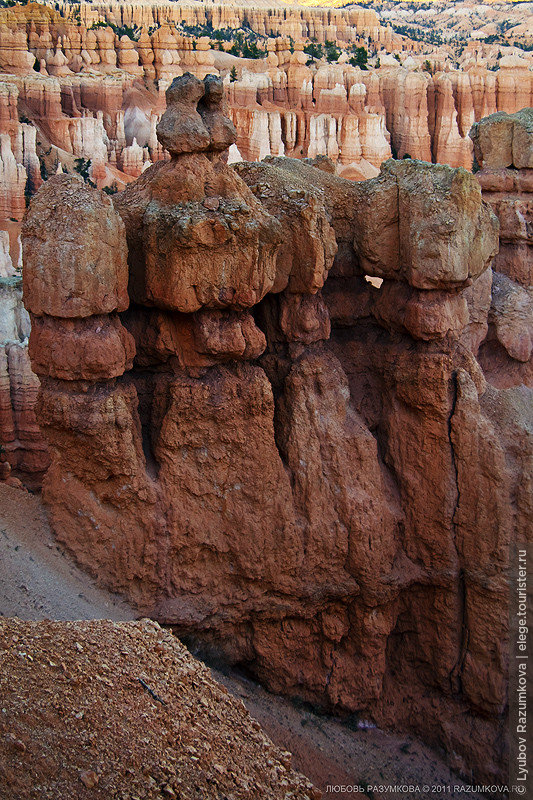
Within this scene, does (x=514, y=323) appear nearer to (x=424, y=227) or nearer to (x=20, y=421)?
(x=424, y=227)

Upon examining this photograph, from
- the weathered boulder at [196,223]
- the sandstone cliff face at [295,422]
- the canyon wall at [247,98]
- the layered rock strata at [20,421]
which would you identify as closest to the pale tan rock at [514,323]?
the sandstone cliff face at [295,422]

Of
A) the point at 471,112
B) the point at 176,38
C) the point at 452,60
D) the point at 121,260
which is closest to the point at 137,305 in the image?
the point at 121,260

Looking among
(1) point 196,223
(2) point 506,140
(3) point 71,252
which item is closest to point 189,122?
(1) point 196,223

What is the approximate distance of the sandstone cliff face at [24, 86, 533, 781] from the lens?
9.75 meters

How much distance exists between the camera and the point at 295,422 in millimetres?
10852

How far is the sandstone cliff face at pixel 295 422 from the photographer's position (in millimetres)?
9750

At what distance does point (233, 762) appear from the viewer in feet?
24.3

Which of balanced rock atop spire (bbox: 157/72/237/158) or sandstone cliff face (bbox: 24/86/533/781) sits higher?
balanced rock atop spire (bbox: 157/72/237/158)

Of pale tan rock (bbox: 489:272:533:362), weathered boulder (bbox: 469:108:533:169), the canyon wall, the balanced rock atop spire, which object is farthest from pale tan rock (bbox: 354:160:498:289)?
the canyon wall

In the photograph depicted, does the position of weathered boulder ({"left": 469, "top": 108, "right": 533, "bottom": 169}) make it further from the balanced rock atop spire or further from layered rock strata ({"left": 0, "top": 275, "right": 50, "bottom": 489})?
layered rock strata ({"left": 0, "top": 275, "right": 50, "bottom": 489})

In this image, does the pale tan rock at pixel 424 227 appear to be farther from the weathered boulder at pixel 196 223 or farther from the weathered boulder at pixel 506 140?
the weathered boulder at pixel 506 140

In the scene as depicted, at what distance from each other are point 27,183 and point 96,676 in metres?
45.6

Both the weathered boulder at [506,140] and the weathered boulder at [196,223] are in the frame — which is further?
the weathered boulder at [506,140]

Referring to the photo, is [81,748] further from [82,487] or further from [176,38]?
[176,38]
